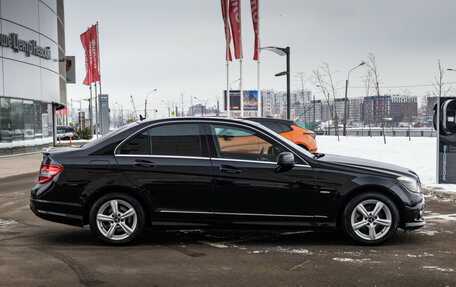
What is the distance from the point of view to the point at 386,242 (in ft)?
20.3

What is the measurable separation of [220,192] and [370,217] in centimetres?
181

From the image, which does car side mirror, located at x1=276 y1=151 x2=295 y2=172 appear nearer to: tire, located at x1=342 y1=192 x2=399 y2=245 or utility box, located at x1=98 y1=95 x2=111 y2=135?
tire, located at x1=342 y1=192 x2=399 y2=245

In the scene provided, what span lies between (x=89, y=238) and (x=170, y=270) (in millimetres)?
1971

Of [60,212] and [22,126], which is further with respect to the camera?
[22,126]

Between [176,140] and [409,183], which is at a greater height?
[176,140]

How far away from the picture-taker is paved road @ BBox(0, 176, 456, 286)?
4.66m

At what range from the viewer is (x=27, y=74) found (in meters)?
27.4

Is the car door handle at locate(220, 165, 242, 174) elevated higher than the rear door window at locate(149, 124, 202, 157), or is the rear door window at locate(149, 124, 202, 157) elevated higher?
the rear door window at locate(149, 124, 202, 157)

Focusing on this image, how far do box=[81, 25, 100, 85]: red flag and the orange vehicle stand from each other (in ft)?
91.5

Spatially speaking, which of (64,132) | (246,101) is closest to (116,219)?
(64,132)

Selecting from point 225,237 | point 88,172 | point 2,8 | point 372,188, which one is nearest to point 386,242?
point 372,188

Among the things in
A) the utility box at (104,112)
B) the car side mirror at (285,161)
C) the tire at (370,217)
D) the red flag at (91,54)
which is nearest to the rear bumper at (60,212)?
the car side mirror at (285,161)

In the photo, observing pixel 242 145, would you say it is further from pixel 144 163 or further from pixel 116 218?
pixel 116 218

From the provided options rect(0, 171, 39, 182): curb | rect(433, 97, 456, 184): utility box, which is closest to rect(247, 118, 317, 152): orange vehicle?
rect(433, 97, 456, 184): utility box
